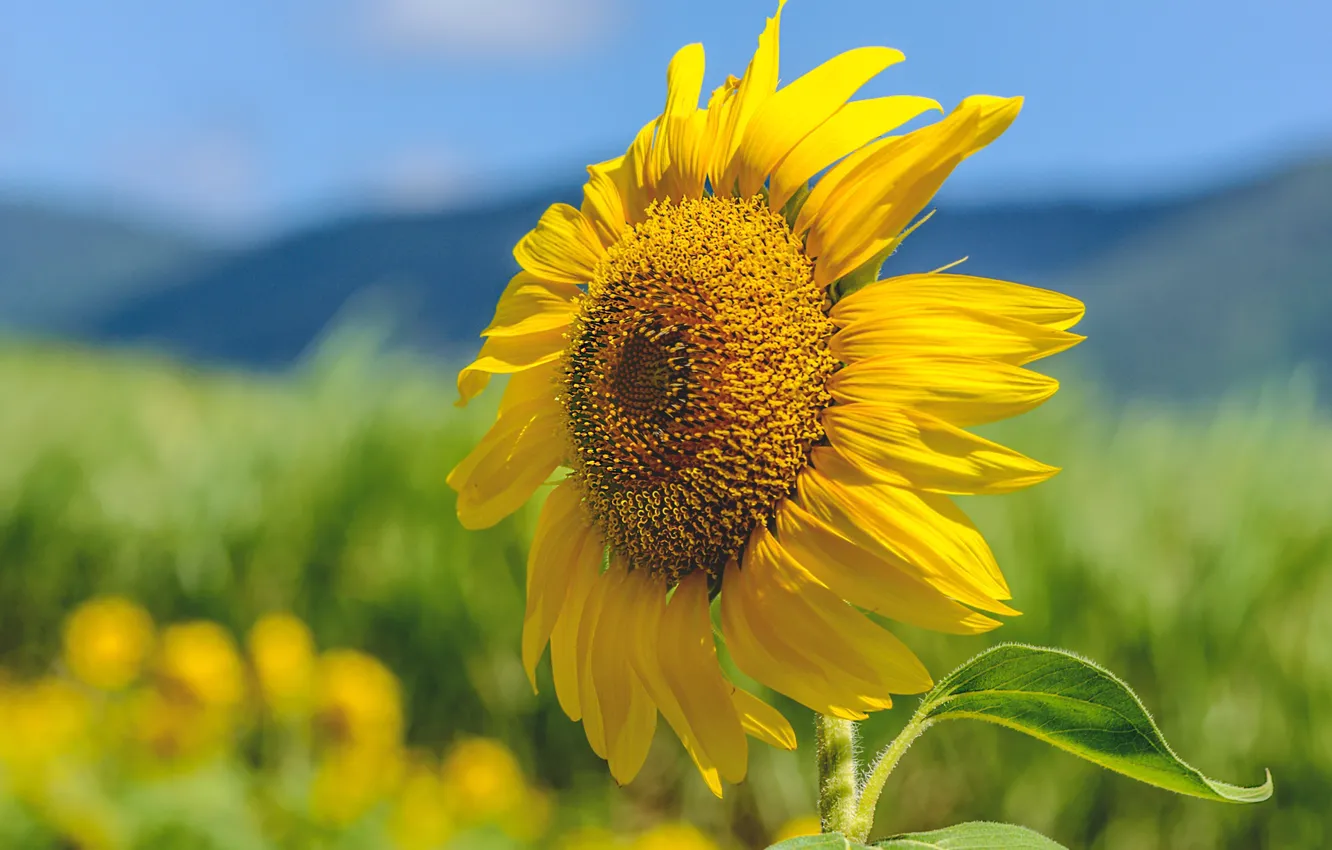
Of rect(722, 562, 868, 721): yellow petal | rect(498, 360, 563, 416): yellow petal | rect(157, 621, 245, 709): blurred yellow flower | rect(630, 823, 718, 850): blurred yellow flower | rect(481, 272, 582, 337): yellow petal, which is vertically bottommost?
rect(630, 823, 718, 850): blurred yellow flower

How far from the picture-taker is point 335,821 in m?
2.29

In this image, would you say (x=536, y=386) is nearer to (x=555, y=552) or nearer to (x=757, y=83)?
(x=555, y=552)

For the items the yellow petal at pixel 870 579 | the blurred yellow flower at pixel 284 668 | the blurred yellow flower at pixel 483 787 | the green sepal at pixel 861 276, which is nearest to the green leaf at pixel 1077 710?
the yellow petal at pixel 870 579

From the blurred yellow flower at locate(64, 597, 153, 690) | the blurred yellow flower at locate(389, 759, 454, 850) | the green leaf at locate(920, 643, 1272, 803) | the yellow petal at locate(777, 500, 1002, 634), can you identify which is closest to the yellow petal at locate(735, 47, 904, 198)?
the yellow petal at locate(777, 500, 1002, 634)

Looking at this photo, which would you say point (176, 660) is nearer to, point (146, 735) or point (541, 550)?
point (146, 735)

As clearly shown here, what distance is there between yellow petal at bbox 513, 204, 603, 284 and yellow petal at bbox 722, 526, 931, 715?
26cm

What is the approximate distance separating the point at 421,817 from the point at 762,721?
176 centimetres

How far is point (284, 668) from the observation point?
8.90 ft

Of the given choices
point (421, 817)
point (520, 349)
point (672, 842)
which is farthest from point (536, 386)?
point (421, 817)

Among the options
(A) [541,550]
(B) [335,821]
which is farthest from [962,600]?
(B) [335,821]

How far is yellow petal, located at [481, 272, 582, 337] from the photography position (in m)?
0.83

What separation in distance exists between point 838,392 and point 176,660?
252 centimetres

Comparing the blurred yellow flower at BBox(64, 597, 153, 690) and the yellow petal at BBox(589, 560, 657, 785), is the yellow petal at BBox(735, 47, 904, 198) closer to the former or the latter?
the yellow petal at BBox(589, 560, 657, 785)

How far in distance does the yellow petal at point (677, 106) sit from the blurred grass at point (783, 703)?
217 cm
